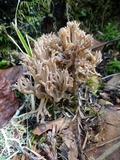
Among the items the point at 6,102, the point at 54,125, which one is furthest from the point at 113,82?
the point at 6,102

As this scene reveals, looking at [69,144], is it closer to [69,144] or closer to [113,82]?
[69,144]

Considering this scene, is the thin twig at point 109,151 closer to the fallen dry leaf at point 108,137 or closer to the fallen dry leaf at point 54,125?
the fallen dry leaf at point 108,137

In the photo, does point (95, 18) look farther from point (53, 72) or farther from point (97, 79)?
point (53, 72)

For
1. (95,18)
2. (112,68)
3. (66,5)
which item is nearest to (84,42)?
(112,68)

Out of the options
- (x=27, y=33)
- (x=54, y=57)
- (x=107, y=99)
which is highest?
(x=27, y=33)

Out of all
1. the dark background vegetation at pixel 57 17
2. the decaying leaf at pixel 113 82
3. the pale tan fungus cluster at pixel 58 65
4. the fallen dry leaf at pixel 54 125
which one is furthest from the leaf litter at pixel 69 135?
the dark background vegetation at pixel 57 17

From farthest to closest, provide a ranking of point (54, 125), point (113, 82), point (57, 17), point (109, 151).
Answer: point (57, 17)
point (113, 82)
point (54, 125)
point (109, 151)

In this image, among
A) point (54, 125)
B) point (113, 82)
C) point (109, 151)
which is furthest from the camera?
point (113, 82)
